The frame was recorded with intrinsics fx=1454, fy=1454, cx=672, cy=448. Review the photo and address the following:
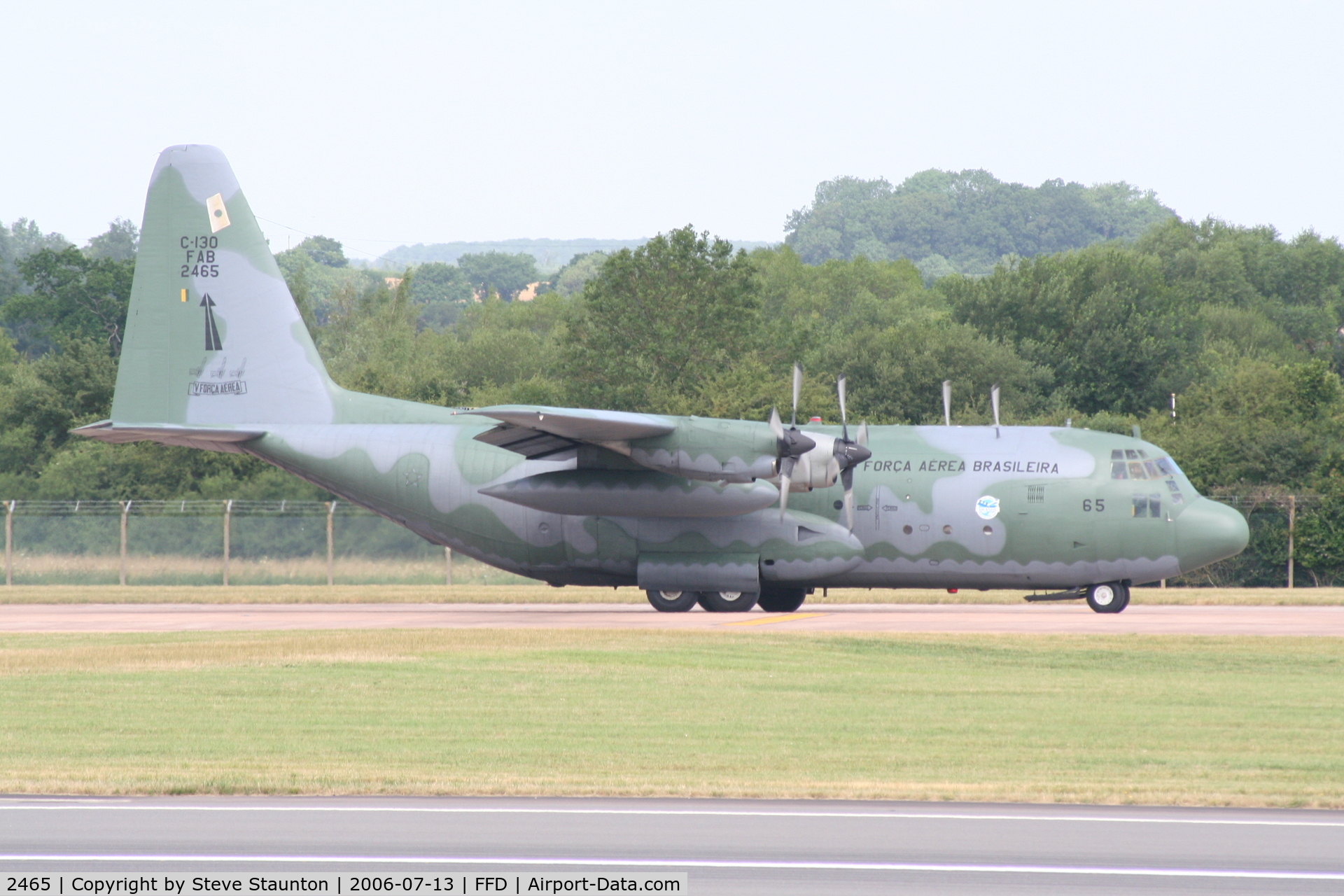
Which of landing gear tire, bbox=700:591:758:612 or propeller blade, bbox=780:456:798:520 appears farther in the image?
landing gear tire, bbox=700:591:758:612

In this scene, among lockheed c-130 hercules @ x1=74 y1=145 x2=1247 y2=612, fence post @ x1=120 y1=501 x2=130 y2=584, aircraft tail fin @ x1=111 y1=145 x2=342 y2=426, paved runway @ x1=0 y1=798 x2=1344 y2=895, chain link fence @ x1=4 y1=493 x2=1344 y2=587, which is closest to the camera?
paved runway @ x1=0 y1=798 x2=1344 y2=895

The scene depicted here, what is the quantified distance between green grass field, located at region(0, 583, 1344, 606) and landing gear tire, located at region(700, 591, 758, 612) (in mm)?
4007

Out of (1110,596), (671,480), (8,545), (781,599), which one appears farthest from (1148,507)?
(8,545)

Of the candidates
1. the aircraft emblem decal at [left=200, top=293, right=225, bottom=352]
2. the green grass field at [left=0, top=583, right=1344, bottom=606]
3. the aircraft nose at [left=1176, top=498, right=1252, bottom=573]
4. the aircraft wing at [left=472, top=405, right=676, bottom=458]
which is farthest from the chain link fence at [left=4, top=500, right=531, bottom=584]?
the aircraft nose at [left=1176, top=498, right=1252, bottom=573]

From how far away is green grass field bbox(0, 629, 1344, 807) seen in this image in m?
11.3

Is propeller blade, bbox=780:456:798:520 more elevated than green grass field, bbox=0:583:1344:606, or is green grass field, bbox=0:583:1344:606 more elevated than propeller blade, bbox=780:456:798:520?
propeller blade, bbox=780:456:798:520

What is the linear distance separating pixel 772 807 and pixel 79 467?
40.2 m

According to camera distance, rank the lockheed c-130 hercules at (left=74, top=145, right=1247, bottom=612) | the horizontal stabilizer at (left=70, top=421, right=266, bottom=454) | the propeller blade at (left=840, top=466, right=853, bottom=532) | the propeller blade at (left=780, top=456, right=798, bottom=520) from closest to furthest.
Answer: the propeller blade at (left=780, top=456, right=798, bottom=520), the propeller blade at (left=840, top=466, right=853, bottom=532), the lockheed c-130 hercules at (left=74, top=145, right=1247, bottom=612), the horizontal stabilizer at (left=70, top=421, right=266, bottom=454)

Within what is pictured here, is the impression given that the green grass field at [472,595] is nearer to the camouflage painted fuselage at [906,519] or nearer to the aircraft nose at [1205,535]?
the camouflage painted fuselage at [906,519]

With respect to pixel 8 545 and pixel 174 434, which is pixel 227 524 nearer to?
pixel 8 545

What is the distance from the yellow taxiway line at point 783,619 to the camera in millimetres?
24969

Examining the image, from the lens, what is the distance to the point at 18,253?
190 m
